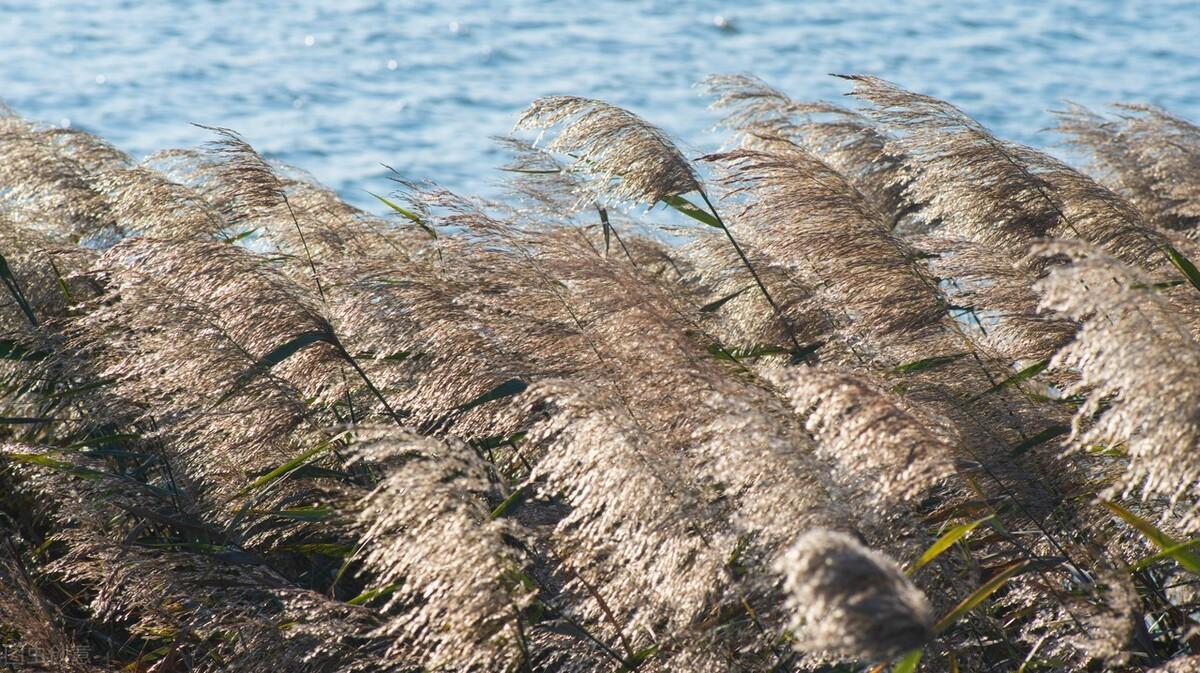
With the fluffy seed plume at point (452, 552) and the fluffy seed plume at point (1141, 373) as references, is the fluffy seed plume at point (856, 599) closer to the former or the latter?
the fluffy seed plume at point (1141, 373)

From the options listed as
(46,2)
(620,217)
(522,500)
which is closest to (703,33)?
(46,2)

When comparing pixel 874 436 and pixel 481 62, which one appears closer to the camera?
pixel 874 436

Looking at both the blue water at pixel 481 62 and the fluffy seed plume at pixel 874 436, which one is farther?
the blue water at pixel 481 62

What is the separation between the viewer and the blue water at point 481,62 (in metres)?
21.9

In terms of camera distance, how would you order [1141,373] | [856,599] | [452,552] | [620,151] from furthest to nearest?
1. [620,151]
2. [452,552]
3. [1141,373]
4. [856,599]

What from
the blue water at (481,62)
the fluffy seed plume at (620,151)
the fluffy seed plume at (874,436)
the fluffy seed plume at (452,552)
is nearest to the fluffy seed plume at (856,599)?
the fluffy seed plume at (874,436)

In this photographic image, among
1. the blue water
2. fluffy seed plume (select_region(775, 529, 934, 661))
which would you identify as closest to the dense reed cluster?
fluffy seed plume (select_region(775, 529, 934, 661))

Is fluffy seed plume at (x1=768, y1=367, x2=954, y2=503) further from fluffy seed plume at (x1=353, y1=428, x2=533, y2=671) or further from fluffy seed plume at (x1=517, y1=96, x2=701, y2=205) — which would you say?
fluffy seed plume at (x1=517, y1=96, x2=701, y2=205)

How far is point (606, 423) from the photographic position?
2795mm

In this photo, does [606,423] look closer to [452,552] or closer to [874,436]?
[452,552]

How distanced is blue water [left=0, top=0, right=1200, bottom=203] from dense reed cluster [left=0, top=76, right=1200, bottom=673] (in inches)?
531

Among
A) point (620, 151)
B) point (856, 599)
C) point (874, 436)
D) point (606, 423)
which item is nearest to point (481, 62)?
point (620, 151)

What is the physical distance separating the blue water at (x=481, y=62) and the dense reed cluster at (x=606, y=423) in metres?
13.5

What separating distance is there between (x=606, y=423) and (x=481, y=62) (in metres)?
24.6
